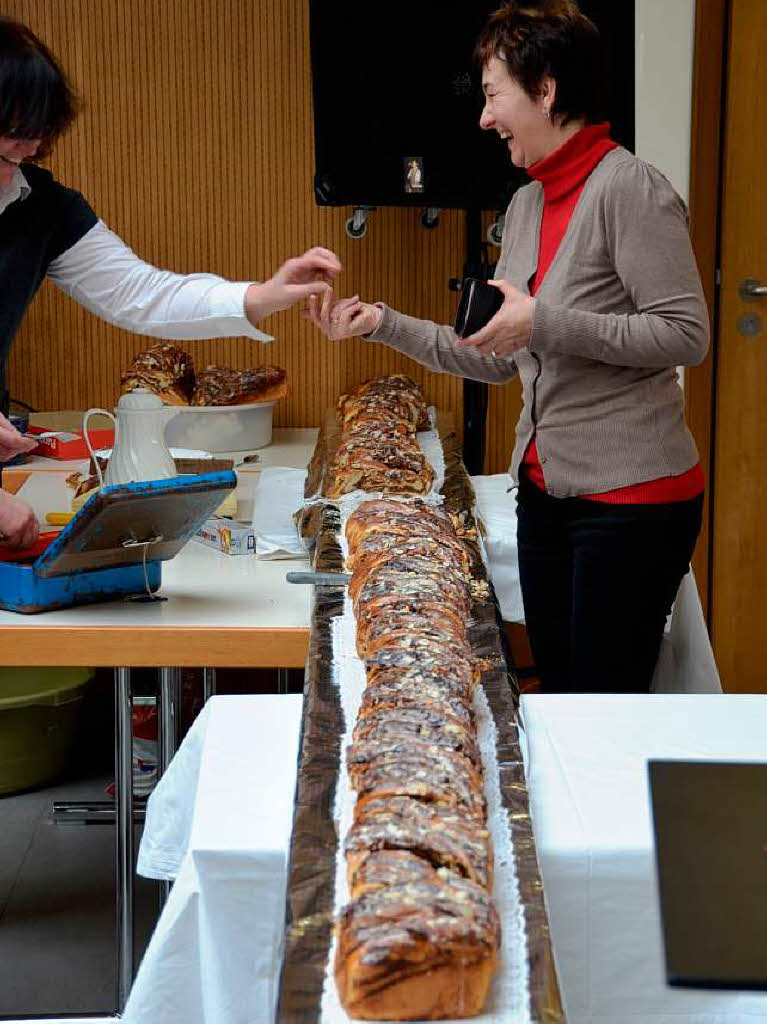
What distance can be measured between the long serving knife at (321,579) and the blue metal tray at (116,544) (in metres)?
0.17

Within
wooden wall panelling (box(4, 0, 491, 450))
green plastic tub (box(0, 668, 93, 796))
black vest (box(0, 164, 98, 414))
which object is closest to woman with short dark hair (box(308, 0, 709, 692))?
black vest (box(0, 164, 98, 414))

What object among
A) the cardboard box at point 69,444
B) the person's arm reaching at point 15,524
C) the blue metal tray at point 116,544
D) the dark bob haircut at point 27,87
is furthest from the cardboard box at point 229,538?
the cardboard box at point 69,444

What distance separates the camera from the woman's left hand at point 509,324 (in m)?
1.97

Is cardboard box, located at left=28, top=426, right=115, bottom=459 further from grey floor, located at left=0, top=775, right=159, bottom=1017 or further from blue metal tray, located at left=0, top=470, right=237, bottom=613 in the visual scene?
blue metal tray, located at left=0, top=470, right=237, bottom=613

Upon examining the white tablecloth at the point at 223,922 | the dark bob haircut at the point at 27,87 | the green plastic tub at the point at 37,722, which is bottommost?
the green plastic tub at the point at 37,722

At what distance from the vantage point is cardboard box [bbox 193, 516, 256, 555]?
241cm

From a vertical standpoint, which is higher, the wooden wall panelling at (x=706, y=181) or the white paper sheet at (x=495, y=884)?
the wooden wall panelling at (x=706, y=181)

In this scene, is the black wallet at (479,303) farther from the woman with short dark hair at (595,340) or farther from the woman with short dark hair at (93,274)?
the woman with short dark hair at (93,274)

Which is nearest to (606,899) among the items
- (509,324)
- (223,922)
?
(223,922)

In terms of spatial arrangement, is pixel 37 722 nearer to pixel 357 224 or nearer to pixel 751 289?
pixel 357 224

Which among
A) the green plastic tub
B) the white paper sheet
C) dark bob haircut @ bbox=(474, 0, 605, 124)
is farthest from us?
the green plastic tub

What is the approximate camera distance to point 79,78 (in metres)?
3.85

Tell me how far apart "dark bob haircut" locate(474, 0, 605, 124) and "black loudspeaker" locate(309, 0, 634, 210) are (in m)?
1.04

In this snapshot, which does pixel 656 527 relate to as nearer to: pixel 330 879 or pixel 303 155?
pixel 330 879
